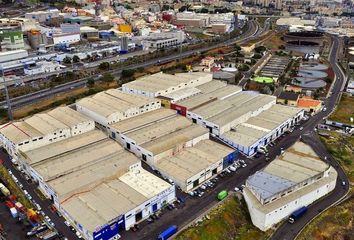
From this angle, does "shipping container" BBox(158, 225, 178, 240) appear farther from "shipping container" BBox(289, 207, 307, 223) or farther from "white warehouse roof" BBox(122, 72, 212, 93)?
"white warehouse roof" BBox(122, 72, 212, 93)

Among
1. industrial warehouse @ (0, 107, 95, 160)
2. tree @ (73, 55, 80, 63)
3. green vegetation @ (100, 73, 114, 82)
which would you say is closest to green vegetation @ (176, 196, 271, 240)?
industrial warehouse @ (0, 107, 95, 160)

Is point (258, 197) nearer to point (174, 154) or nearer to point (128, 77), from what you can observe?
point (174, 154)

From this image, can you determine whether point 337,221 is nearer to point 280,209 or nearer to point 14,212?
point 280,209

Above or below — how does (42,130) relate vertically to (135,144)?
above

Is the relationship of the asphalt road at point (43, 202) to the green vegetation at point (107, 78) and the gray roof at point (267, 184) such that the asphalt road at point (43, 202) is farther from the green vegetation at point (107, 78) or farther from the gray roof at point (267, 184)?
the green vegetation at point (107, 78)

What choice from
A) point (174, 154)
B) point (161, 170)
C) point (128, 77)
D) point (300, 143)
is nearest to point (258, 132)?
point (300, 143)

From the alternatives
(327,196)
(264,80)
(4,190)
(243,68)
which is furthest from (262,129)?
(243,68)
